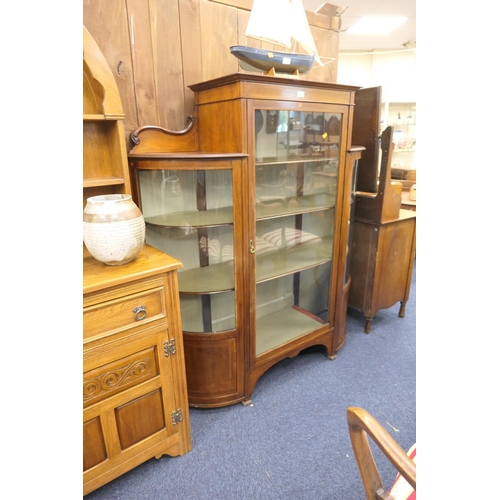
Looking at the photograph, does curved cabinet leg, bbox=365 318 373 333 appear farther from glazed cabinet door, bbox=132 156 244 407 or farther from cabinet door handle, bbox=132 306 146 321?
cabinet door handle, bbox=132 306 146 321

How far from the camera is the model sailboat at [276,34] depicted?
1.35 meters

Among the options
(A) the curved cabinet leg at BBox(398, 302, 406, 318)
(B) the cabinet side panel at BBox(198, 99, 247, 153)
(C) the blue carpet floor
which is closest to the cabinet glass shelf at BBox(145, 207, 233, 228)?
(B) the cabinet side panel at BBox(198, 99, 247, 153)

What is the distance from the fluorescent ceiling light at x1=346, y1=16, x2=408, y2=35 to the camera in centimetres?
352

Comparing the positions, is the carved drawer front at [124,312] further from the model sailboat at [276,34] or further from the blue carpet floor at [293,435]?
the model sailboat at [276,34]

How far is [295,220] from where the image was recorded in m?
1.83

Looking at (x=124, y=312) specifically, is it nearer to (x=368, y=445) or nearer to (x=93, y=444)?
(x=93, y=444)

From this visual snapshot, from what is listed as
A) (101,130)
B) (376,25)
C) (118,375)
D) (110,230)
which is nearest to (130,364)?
(118,375)

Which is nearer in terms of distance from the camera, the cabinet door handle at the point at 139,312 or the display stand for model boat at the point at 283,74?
the cabinet door handle at the point at 139,312

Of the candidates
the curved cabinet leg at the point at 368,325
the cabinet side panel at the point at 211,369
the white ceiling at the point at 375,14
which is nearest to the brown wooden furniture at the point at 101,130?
the cabinet side panel at the point at 211,369

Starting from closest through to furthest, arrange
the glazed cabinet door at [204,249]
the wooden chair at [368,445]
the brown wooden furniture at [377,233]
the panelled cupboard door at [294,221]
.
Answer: the wooden chair at [368,445] < the glazed cabinet door at [204,249] < the panelled cupboard door at [294,221] < the brown wooden furniture at [377,233]

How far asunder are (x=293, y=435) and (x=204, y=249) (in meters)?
0.93
